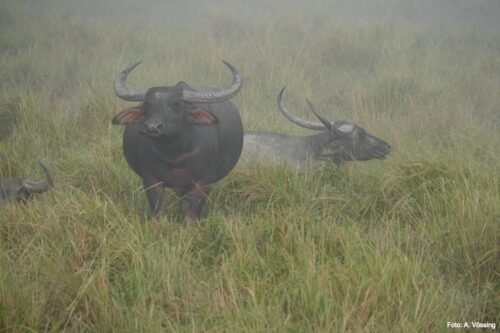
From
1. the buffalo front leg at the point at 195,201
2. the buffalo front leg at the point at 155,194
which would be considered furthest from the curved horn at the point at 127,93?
the buffalo front leg at the point at 195,201

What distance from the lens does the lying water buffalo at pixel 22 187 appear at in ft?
14.1

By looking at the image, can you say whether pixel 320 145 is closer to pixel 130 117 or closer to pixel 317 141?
pixel 317 141

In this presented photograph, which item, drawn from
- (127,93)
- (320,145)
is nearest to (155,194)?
(127,93)

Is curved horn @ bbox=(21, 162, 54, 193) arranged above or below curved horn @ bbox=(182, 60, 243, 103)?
below

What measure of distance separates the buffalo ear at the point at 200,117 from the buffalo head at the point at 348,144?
1621mm

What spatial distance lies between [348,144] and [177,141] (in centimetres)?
213

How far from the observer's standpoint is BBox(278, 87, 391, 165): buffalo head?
211 inches

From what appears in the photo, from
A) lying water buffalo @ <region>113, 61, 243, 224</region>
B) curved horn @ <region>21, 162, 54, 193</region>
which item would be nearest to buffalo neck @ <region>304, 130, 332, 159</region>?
lying water buffalo @ <region>113, 61, 243, 224</region>

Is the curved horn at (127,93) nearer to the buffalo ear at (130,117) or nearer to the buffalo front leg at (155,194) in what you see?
the buffalo ear at (130,117)

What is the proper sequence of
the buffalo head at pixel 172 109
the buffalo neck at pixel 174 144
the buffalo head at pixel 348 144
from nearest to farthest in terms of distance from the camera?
1. the buffalo head at pixel 172 109
2. the buffalo neck at pixel 174 144
3. the buffalo head at pixel 348 144

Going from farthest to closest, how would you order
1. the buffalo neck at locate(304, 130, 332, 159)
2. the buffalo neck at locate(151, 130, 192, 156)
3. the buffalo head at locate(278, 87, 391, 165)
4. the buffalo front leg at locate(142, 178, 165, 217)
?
the buffalo neck at locate(304, 130, 332, 159) → the buffalo head at locate(278, 87, 391, 165) → the buffalo front leg at locate(142, 178, 165, 217) → the buffalo neck at locate(151, 130, 192, 156)

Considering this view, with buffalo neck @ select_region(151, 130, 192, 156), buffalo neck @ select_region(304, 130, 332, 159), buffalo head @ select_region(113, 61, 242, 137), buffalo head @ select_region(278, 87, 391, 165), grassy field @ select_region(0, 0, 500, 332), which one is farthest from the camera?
buffalo neck @ select_region(304, 130, 332, 159)

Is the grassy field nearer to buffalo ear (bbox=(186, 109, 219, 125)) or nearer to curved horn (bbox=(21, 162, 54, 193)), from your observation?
curved horn (bbox=(21, 162, 54, 193))

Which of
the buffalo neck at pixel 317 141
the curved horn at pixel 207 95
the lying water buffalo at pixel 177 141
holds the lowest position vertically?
the buffalo neck at pixel 317 141
